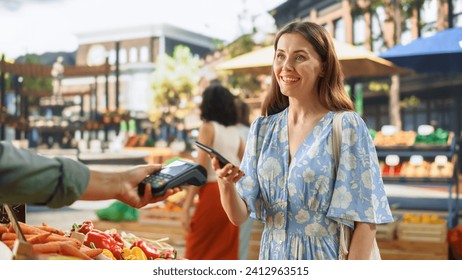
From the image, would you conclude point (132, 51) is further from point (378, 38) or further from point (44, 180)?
point (44, 180)

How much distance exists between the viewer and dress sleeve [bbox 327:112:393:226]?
6.58 feet

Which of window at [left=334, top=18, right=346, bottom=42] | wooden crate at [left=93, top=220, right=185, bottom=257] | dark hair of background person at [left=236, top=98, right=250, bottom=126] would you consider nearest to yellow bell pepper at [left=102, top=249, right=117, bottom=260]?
dark hair of background person at [left=236, top=98, right=250, bottom=126]

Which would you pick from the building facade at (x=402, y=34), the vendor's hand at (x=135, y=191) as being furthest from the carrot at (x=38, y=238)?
the building facade at (x=402, y=34)

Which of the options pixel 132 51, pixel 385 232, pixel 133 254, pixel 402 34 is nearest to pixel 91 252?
pixel 133 254

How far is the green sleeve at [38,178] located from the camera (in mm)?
1355

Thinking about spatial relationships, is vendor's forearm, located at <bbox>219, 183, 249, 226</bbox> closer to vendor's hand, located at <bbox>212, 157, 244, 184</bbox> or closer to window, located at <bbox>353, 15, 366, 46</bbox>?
vendor's hand, located at <bbox>212, 157, 244, 184</bbox>

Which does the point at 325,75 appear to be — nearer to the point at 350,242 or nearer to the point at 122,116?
the point at 350,242

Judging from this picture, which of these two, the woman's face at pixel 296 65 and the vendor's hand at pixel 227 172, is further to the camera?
the woman's face at pixel 296 65

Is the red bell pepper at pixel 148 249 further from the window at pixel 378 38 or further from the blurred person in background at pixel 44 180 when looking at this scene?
the window at pixel 378 38

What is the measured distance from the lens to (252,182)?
7.05ft

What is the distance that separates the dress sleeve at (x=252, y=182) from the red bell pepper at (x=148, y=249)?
723mm

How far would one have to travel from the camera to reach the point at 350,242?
2094 millimetres

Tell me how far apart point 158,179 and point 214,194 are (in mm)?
2476
